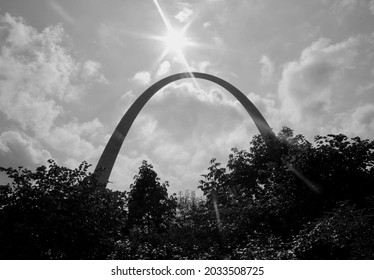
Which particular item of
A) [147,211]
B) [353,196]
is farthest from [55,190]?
[147,211]

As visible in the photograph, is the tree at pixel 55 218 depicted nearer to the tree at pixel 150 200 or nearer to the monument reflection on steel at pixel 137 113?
the monument reflection on steel at pixel 137 113

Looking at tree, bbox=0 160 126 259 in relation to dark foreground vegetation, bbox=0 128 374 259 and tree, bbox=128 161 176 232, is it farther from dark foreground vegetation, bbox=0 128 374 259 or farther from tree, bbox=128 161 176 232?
tree, bbox=128 161 176 232

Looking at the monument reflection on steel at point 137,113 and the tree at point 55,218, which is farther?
the monument reflection on steel at point 137,113

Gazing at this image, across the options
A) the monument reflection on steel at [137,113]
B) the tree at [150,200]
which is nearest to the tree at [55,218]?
the monument reflection on steel at [137,113]

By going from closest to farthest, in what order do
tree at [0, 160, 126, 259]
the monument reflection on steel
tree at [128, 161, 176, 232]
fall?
tree at [0, 160, 126, 259], the monument reflection on steel, tree at [128, 161, 176, 232]

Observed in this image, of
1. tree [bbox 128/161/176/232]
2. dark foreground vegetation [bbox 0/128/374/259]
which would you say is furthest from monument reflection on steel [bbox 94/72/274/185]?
tree [bbox 128/161/176/232]
